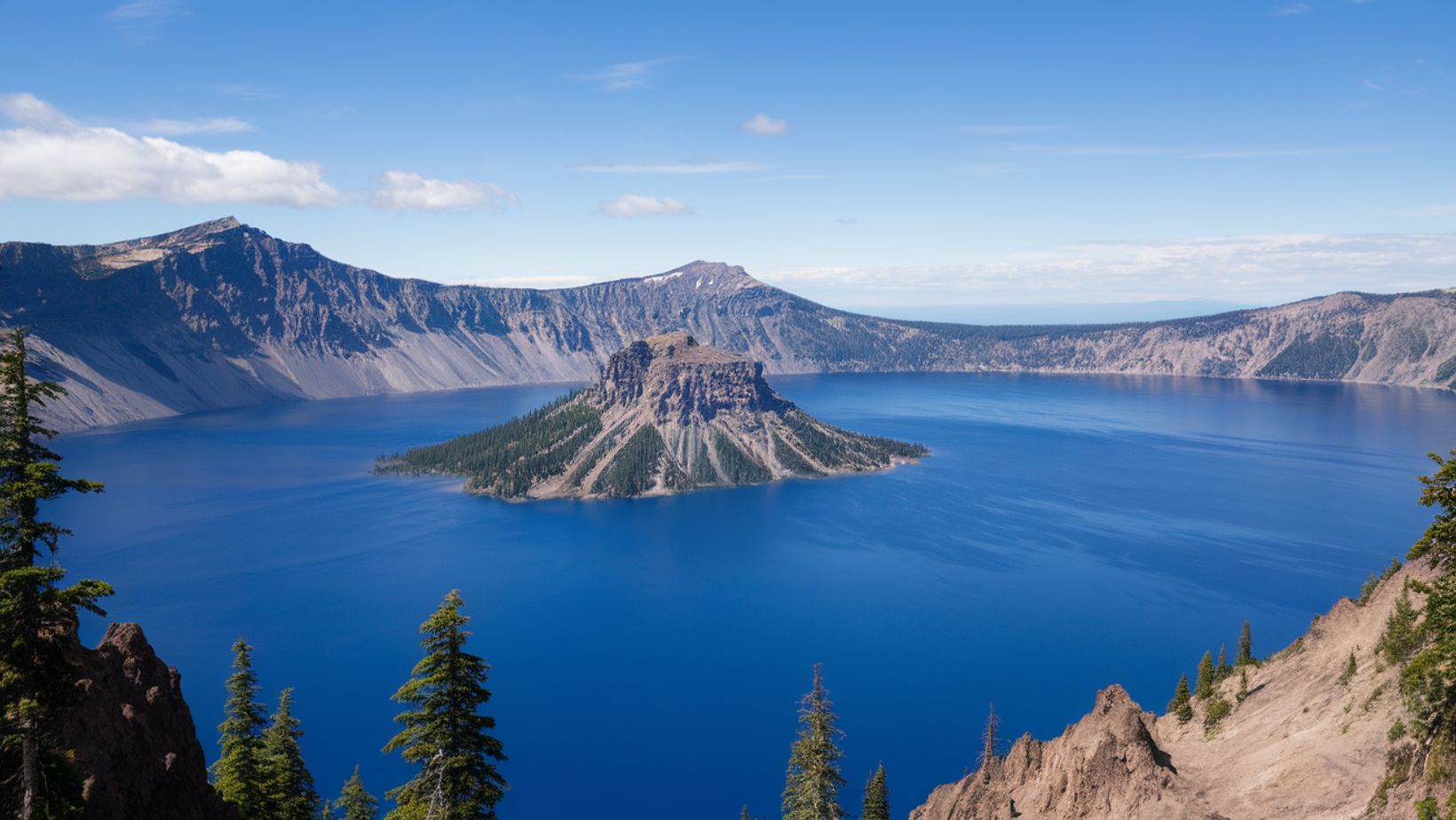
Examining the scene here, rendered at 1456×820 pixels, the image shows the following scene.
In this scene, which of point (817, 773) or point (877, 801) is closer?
point (817, 773)

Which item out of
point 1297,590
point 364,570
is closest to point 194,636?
point 364,570

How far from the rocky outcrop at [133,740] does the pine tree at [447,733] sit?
9.62 metres

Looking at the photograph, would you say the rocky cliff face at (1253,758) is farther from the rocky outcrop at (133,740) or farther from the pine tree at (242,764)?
the rocky outcrop at (133,740)

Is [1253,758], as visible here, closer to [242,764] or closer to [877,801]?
[877,801]

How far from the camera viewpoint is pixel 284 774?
48.0 m

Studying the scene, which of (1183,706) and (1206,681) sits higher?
(1183,706)

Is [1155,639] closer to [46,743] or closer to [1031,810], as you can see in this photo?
[1031,810]

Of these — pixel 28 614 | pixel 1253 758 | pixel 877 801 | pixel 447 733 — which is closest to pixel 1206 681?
pixel 1253 758

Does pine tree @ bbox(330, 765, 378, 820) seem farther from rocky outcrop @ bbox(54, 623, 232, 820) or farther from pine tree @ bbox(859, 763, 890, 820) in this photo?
pine tree @ bbox(859, 763, 890, 820)

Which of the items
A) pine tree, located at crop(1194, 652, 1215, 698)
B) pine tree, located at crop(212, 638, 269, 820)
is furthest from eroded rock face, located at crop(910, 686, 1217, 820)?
pine tree, located at crop(212, 638, 269, 820)

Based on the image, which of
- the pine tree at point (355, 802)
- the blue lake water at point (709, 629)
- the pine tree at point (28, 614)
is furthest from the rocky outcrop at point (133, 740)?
the blue lake water at point (709, 629)

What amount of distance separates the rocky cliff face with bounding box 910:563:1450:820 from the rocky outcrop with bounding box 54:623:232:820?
38781 mm

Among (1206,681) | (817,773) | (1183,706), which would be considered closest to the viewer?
(817,773)

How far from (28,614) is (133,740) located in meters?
12.3
